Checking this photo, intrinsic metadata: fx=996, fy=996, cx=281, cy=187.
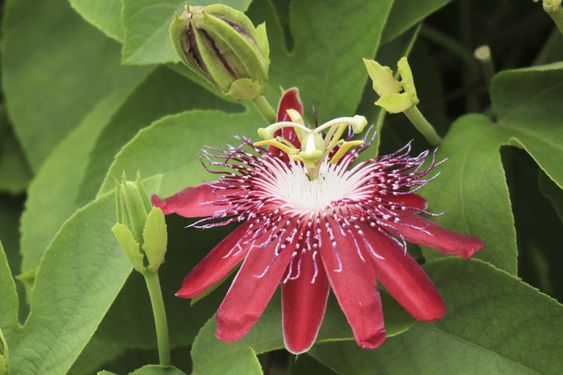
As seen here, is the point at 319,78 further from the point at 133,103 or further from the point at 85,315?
the point at 85,315

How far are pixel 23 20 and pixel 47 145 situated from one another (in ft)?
0.72

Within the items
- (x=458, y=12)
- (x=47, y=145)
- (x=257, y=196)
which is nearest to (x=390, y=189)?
(x=257, y=196)

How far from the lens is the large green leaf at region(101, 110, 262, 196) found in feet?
3.56

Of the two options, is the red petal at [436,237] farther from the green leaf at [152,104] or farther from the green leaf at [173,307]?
the green leaf at [152,104]

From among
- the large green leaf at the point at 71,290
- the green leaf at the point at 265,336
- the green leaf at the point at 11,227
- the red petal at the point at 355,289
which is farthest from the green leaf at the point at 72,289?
the green leaf at the point at 11,227

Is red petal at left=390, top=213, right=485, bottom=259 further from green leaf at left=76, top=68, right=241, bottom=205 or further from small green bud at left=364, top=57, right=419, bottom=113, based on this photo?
green leaf at left=76, top=68, right=241, bottom=205

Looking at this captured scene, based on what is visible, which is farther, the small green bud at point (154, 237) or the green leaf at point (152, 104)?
the green leaf at point (152, 104)

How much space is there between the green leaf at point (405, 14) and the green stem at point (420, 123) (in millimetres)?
136

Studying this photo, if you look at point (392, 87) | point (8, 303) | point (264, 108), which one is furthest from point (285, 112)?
point (8, 303)

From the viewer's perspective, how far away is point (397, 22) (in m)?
1.12

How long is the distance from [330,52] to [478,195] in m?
0.27

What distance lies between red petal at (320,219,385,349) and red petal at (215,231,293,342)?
0.04 metres

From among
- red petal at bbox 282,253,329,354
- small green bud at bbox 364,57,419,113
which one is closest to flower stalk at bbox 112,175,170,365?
red petal at bbox 282,253,329,354

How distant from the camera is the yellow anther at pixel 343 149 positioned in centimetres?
93
